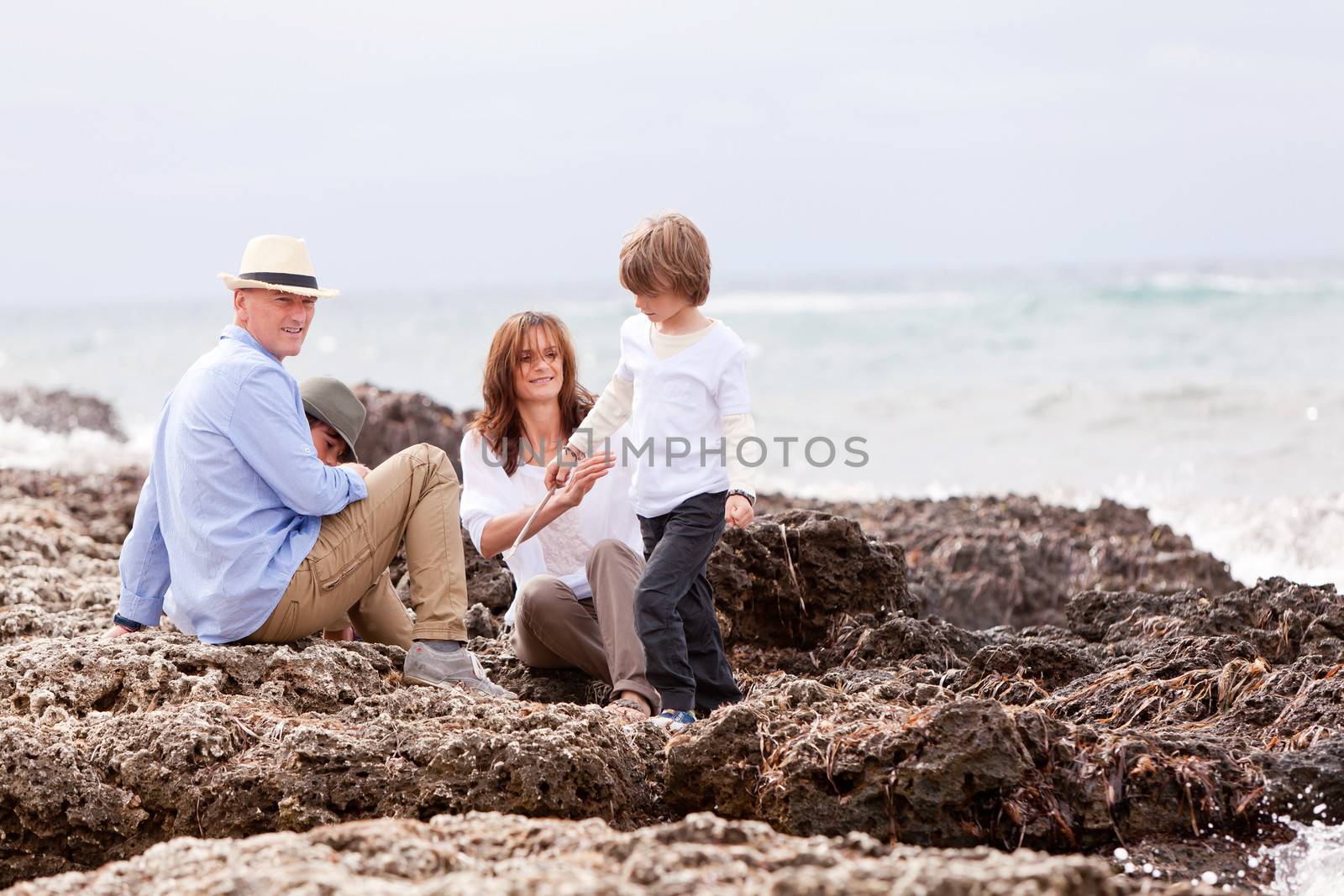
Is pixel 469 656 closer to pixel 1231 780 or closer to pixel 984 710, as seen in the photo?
pixel 984 710

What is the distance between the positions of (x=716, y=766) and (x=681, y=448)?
1.38 metres

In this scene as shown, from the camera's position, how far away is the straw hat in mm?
4266

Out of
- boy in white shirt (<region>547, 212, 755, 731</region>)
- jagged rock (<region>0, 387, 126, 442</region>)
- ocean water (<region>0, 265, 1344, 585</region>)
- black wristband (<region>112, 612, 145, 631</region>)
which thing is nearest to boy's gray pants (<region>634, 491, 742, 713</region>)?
boy in white shirt (<region>547, 212, 755, 731</region>)

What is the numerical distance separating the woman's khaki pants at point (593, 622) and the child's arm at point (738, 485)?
452 millimetres

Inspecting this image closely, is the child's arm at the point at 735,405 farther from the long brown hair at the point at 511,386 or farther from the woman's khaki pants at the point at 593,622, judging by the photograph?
the long brown hair at the point at 511,386

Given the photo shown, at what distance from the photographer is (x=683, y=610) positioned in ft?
14.4

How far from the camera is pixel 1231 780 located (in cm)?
315

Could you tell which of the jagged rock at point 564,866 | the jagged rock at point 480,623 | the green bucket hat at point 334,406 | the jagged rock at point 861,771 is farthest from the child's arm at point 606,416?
the jagged rock at point 564,866

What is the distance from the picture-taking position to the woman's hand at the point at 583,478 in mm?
4387

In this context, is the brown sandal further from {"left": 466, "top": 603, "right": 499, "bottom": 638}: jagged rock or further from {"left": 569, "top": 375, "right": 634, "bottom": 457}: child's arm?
{"left": 466, "top": 603, "right": 499, "bottom": 638}: jagged rock

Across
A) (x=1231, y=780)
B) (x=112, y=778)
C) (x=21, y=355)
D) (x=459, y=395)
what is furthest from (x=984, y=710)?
(x=21, y=355)

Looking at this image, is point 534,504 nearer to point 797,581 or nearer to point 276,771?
point 797,581

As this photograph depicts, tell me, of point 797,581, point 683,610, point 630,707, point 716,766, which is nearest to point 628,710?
point 630,707

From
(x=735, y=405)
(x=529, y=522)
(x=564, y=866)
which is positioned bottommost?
(x=564, y=866)
